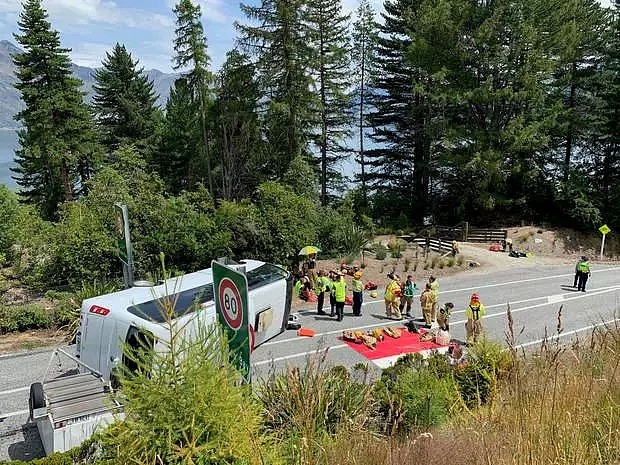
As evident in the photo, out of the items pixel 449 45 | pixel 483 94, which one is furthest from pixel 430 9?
pixel 483 94

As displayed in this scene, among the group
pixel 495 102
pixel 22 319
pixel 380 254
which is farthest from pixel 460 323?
pixel 495 102

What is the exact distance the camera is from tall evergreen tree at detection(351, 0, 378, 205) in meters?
37.8

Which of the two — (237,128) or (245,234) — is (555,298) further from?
(237,128)

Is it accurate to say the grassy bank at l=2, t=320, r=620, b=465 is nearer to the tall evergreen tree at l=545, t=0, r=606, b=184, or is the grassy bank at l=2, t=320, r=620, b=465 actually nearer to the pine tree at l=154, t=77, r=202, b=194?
the tall evergreen tree at l=545, t=0, r=606, b=184

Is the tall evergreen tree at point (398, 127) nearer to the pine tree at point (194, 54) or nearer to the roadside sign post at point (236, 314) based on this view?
the pine tree at point (194, 54)

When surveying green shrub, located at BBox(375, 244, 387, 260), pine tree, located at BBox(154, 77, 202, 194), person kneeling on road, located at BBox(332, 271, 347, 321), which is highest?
pine tree, located at BBox(154, 77, 202, 194)

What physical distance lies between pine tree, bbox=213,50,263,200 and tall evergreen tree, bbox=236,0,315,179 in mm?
1874

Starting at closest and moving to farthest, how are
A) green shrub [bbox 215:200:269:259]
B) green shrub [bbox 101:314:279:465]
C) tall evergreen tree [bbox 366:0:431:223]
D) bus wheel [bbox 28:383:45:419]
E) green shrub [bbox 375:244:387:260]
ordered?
green shrub [bbox 101:314:279:465] < bus wheel [bbox 28:383:45:419] < green shrub [bbox 215:200:269:259] < green shrub [bbox 375:244:387:260] < tall evergreen tree [bbox 366:0:431:223]

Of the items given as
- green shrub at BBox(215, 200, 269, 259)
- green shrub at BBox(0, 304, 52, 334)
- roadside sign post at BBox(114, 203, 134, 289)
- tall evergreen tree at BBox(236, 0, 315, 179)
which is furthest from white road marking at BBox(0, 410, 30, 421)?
tall evergreen tree at BBox(236, 0, 315, 179)

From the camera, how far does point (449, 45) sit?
3183 centimetres

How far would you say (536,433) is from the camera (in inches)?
121

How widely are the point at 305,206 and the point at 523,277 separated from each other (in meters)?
9.84

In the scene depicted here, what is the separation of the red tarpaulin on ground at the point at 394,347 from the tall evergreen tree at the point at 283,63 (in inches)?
703

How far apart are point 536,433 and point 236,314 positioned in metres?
2.57
